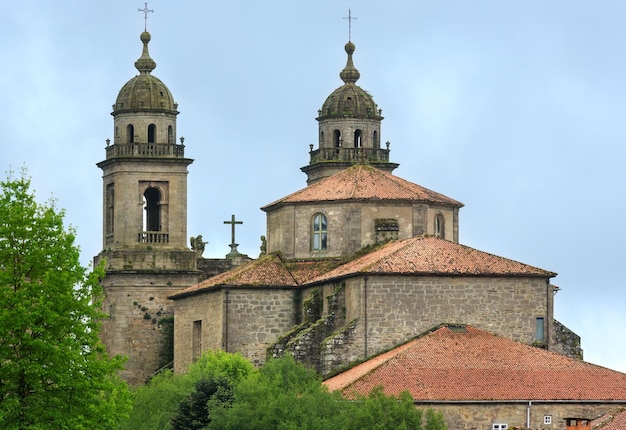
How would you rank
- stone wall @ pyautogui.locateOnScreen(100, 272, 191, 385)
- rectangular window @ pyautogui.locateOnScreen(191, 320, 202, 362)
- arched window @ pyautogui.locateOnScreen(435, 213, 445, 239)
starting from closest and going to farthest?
arched window @ pyautogui.locateOnScreen(435, 213, 445, 239) → rectangular window @ pyautogui.locateOnScreen(191, 320, 202, 362) → stone wall @ pyautogui.locateOnScreen(100, 272, 191, 385)

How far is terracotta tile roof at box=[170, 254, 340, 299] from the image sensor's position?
110188 millimetres

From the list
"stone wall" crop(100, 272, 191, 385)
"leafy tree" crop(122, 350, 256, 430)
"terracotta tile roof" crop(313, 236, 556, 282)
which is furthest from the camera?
"stone wall" crop(100, 272, 191, 385)

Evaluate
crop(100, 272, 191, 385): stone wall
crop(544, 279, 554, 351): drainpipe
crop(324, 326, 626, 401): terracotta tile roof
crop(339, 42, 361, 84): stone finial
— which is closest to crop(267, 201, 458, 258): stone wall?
crop(544, 279, 554, 351): drainpipe

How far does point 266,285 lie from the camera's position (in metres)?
110

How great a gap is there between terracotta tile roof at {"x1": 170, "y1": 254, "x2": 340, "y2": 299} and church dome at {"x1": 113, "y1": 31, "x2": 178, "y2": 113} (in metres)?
15.5

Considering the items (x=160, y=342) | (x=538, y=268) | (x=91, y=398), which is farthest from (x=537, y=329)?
(x=91, y=398)

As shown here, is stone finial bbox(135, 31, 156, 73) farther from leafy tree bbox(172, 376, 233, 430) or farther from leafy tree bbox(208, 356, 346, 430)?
leafy tree bbox(208, 356, 346, 430)

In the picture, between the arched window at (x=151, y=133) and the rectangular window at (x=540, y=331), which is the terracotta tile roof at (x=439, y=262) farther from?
the arched window at (x=151, y=133)

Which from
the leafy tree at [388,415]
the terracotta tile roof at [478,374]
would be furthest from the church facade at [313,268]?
the leafy tree at [388,415]

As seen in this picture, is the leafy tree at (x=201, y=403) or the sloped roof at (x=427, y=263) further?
the sloped roof at (x=427, y=263)

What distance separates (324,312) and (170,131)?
74.4ft

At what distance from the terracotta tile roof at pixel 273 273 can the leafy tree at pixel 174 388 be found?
4606 millimetres

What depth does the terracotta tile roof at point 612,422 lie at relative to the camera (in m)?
83.5

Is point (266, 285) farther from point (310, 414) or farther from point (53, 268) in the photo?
point (53, 268)
